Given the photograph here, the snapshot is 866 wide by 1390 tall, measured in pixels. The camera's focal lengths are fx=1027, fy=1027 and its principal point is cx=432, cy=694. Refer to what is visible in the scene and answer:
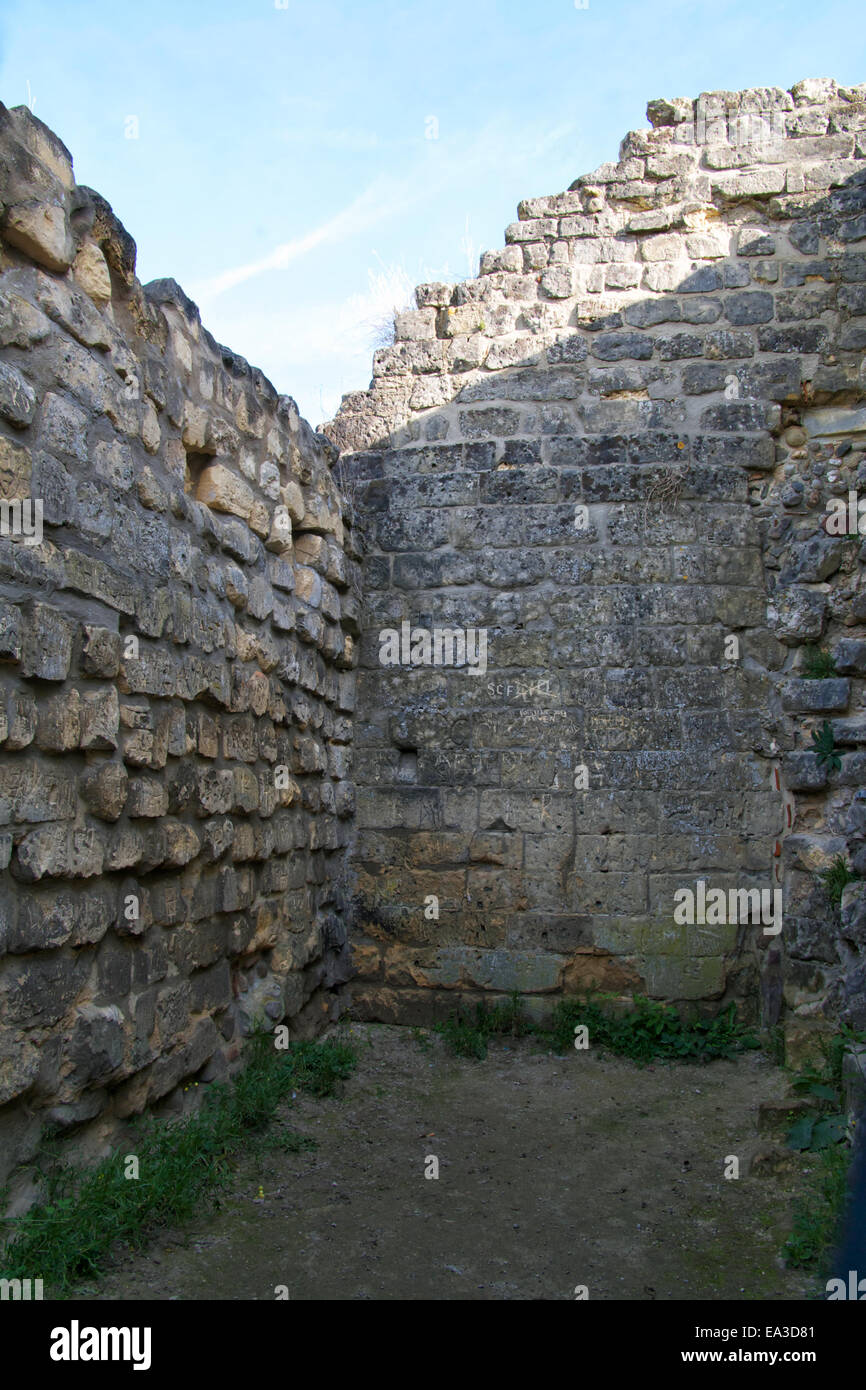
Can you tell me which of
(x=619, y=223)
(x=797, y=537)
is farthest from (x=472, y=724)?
(x=619, y=223)

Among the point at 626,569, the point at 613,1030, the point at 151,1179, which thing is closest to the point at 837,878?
the point at 613,1030

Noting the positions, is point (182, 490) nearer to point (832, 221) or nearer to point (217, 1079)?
point (217, 1079)

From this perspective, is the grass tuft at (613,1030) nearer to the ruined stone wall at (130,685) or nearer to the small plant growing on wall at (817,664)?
the ruined stone wall at (130,685)

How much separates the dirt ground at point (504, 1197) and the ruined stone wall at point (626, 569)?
715 mm

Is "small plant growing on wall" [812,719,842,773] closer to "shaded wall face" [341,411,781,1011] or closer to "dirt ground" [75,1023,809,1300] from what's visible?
"shaded wall face" [341,411,781,1011]

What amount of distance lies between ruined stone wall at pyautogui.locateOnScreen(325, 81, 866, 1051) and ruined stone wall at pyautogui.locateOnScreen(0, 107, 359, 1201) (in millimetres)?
895

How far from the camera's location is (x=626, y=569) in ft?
17.1

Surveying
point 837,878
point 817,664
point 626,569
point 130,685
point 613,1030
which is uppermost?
point 626,569

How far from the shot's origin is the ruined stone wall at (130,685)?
8.48ft

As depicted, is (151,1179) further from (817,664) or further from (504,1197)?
(817,664)

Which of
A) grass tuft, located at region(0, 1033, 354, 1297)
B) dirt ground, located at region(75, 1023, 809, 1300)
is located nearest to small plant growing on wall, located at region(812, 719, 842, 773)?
dirt ground, located at region(75, 1023, 809, 1300)

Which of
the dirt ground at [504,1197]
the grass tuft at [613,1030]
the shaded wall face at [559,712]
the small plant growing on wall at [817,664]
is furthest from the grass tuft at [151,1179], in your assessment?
the small plant growing on wall at [817,664]

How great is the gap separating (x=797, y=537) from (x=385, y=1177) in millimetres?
3499

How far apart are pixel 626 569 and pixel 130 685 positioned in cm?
292
